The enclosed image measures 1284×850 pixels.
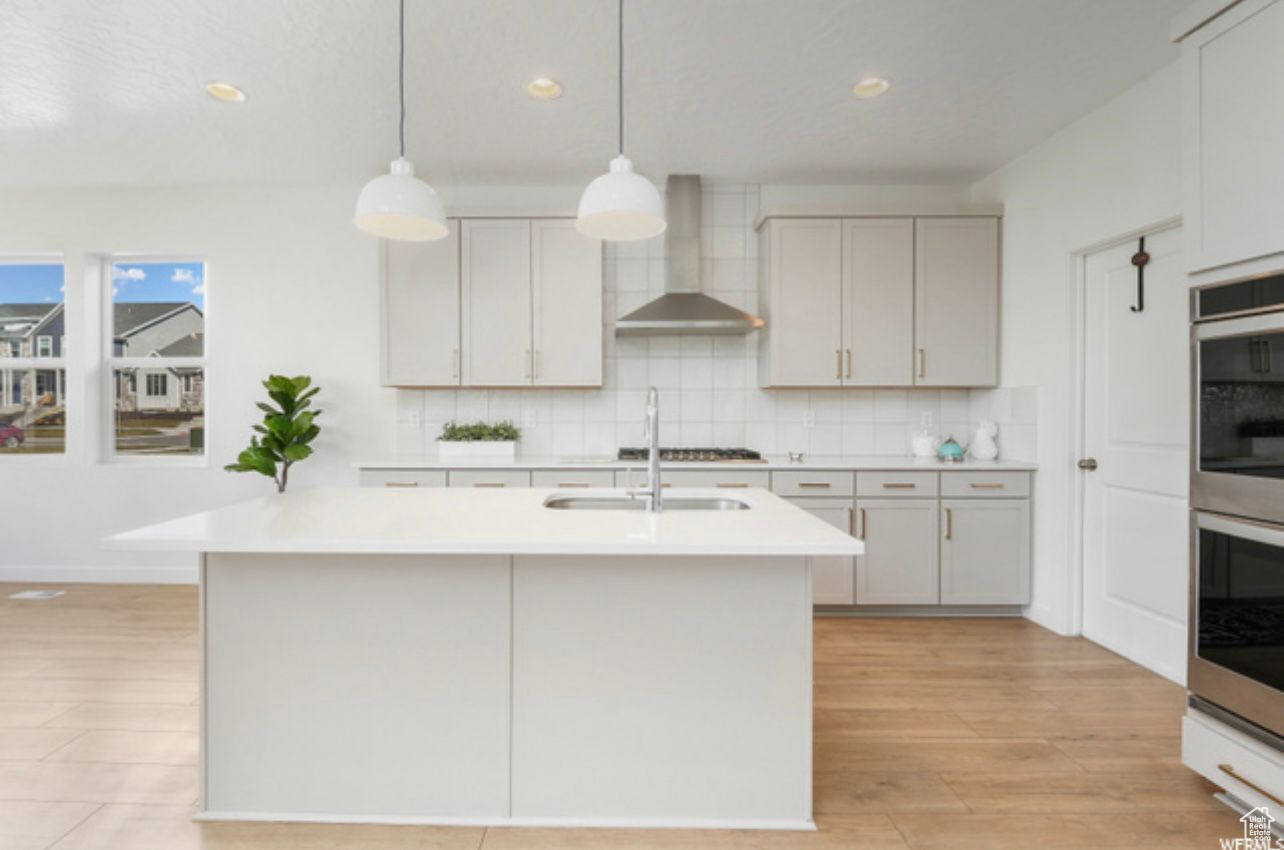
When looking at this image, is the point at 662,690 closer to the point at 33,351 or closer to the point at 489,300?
the point at 489,300

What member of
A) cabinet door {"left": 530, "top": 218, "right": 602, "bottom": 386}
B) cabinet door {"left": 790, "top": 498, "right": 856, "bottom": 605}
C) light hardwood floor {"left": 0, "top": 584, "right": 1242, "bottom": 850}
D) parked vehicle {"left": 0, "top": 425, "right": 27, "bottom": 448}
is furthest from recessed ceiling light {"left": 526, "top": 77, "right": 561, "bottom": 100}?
parked vehicle {"left": 0, "top": 425, "right": 27, "bottom": 448}

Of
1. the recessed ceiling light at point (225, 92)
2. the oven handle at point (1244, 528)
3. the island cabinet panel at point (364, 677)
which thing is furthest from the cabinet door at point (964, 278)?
the recessed ceiling light at point (225, 92)

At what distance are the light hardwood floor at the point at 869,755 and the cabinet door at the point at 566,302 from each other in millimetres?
2167

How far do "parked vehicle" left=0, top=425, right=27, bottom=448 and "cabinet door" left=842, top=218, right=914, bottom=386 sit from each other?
220 inches

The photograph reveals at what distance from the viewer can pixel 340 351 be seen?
456 centimetres

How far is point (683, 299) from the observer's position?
4.22 meters

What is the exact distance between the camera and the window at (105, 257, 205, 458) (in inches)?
185

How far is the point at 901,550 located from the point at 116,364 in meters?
5.32

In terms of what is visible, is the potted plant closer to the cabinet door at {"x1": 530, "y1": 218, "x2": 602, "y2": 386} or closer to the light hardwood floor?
the cabinet door at {"x1": 530, "y1": 218, "x2": 602, "y2": 386}

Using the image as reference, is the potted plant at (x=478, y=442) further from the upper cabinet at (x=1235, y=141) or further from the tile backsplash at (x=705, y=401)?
the upper cabinet at (x=1235, y=141)

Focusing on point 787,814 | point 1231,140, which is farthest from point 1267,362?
point 787,814

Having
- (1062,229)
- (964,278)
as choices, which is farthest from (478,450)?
(1062,229)

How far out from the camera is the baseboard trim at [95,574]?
14.9 feet

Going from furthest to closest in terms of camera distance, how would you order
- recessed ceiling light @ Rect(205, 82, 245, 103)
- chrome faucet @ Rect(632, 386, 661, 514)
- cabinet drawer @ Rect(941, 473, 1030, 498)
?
cabinet drawer @ Rect(941, 473, 1030, 498), recessed ceiling light @ Rect(205, 82, 245, 103), chrome faucet @ Rect(632, 386, 661, 514)
